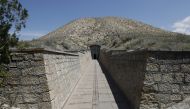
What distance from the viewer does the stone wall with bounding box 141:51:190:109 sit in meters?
6.29

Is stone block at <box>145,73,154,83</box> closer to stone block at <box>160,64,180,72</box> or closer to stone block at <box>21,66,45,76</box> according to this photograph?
stone block at <box>160,64,180,72</box>

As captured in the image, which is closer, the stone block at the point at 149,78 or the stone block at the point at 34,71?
the stone block at the point at 149,78

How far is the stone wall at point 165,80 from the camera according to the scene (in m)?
6.29

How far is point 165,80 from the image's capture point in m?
6.35

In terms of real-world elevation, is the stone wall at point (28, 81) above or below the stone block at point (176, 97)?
above

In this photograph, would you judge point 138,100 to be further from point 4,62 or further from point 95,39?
point 95,39

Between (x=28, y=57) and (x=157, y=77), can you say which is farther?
(x=28, y=57)

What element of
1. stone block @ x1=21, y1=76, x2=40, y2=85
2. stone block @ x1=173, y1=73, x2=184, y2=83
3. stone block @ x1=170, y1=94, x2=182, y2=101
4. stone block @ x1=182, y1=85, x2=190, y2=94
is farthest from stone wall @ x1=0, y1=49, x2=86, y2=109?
stone block @ x1=182, y1=85, x2=190, y2=94

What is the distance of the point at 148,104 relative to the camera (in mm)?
6281

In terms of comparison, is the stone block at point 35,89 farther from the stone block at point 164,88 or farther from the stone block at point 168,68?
the stone block at point 168,68

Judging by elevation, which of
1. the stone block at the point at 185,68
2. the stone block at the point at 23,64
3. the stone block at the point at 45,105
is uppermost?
the stone block at the point at 23,64

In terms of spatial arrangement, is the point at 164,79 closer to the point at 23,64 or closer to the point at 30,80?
the point at 30,80

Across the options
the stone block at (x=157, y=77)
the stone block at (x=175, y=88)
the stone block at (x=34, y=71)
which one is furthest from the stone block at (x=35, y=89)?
the stone block at (x=175, y=88)

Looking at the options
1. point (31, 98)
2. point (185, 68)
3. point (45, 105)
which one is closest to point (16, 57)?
point (31, 98)
